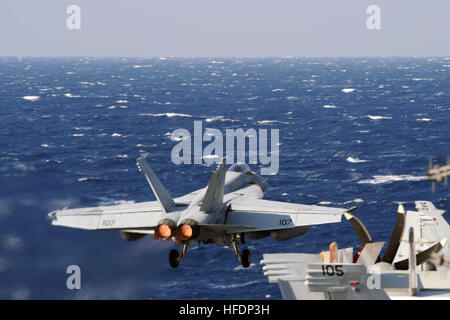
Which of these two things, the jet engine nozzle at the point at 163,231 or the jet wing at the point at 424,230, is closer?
the jet engine nozzle at the point at 163,231

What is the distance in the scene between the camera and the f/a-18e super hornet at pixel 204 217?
1523 inches

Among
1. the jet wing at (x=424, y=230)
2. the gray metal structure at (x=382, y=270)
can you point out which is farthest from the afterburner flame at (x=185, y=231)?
the jet wing at (x=424, y=230)

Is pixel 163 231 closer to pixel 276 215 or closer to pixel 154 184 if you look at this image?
pixel 154 184

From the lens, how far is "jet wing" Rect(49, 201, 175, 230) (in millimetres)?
42219

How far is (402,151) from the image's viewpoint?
127 m

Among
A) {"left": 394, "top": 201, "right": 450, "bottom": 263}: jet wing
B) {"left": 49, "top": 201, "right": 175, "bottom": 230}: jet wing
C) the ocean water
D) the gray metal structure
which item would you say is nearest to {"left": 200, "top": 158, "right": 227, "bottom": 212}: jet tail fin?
{"left": 49, "top": 201, "right": 175, "bottom": 230}: jet wing

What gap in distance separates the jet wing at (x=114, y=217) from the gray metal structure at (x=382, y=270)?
9.04 m

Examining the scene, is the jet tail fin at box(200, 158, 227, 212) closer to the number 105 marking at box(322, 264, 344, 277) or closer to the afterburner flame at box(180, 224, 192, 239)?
the afterburner flame at box(180, 224, 192, 239)

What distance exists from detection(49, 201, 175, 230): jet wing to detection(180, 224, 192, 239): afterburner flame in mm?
3778

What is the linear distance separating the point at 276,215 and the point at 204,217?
19.6 feet

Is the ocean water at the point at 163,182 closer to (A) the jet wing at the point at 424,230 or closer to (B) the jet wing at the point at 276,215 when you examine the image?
(A) the jet wing at the point at 424,230
